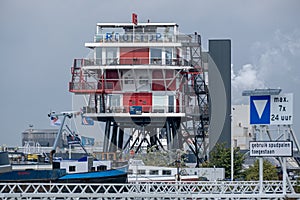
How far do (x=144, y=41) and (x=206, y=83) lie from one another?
11.2 metres

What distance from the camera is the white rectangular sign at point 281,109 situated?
30094 millimetres

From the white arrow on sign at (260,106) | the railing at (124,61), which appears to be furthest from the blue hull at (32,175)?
the railing at (124,61)

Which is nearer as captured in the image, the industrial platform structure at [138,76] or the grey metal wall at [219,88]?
the industrial platform structure at [138,76]

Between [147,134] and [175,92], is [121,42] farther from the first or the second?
[147,134]

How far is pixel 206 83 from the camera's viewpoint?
242ft

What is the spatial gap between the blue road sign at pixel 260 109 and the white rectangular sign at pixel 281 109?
0.20 metres

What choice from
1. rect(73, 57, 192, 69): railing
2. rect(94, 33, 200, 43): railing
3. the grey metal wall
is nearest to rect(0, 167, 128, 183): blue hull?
rect(73, 57, 192, 69): railing

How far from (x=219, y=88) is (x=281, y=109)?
43.1m

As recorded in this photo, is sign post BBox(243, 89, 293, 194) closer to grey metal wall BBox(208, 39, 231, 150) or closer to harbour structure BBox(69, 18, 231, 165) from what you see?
harbour structure BBox(69, 18, 231, 165)

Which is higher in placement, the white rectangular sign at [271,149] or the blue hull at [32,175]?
the white rectangular sign at [271,149]

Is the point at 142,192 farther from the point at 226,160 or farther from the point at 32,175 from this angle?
the point at 226,160

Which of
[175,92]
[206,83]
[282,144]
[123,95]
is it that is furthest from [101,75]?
[282,144]

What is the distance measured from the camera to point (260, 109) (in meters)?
30.4

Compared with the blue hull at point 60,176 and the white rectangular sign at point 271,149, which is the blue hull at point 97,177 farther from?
the white rectangular sign at point 271,149
